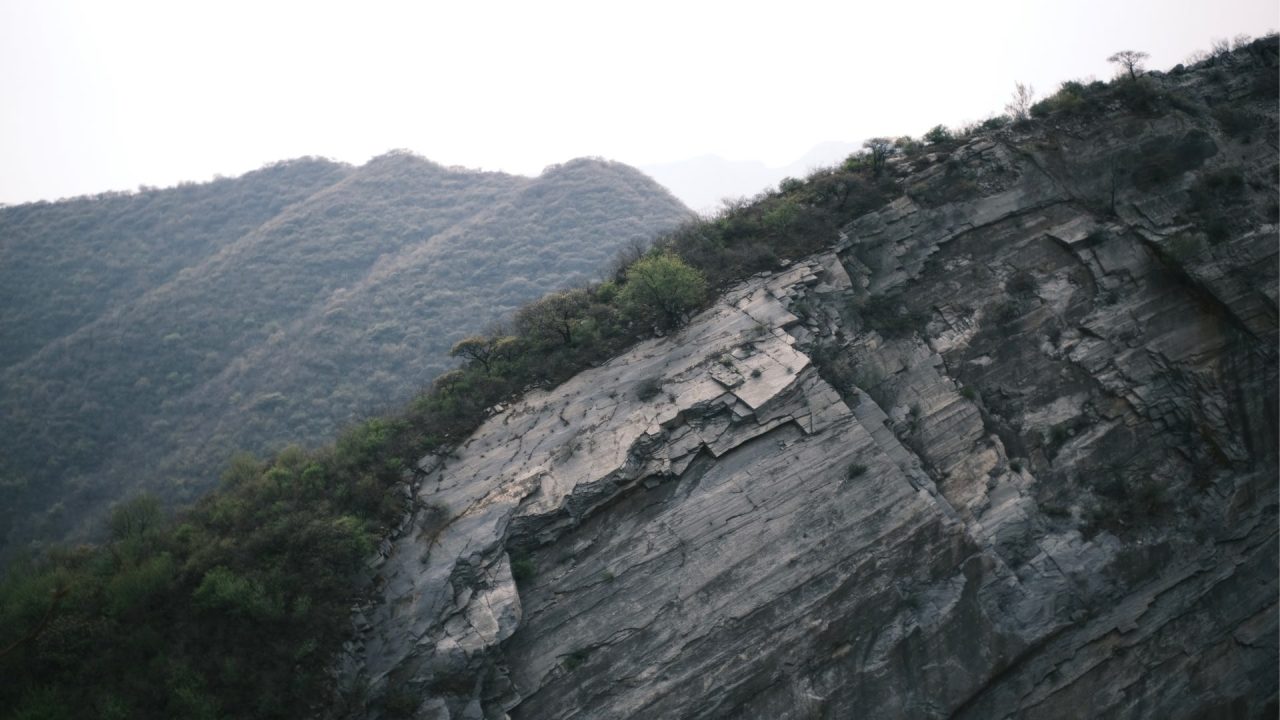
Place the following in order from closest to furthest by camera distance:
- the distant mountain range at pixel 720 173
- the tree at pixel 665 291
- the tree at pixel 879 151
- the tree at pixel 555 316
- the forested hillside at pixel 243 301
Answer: the tree at pixel 665 291
the tree at pixel 555 316
the tree at pixel 879 151
the forested hillside at pixel 243 301
the distant mountain range at pixel 720 173

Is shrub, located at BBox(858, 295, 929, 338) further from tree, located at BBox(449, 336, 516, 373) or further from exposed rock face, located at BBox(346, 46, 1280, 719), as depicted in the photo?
tree, located at BBox(449, 336, 516, 373)

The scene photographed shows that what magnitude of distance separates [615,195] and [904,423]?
47.6 meters

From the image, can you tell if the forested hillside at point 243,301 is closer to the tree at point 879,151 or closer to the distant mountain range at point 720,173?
the tree at point 879,151

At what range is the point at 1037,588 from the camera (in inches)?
680

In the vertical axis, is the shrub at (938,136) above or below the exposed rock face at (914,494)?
above

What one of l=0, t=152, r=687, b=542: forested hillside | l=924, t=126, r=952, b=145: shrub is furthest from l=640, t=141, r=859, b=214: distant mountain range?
l=924, t=126, r=952, b=145: shrub

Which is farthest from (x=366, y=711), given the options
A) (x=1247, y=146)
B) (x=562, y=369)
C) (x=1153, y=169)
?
(x=1247, y=146)

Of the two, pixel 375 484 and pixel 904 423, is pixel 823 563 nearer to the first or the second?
pixel 904 423

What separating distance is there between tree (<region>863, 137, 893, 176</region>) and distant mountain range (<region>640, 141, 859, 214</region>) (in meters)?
104

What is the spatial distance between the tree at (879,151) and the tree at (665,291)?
9278 mm

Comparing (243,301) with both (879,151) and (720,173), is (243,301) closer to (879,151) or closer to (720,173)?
(879,151)

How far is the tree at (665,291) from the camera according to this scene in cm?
2109

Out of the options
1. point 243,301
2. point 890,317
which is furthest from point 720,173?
point 890,317

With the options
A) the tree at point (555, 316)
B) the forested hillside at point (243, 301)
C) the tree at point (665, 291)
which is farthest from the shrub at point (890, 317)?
the forested hillside at point (243, 301)
